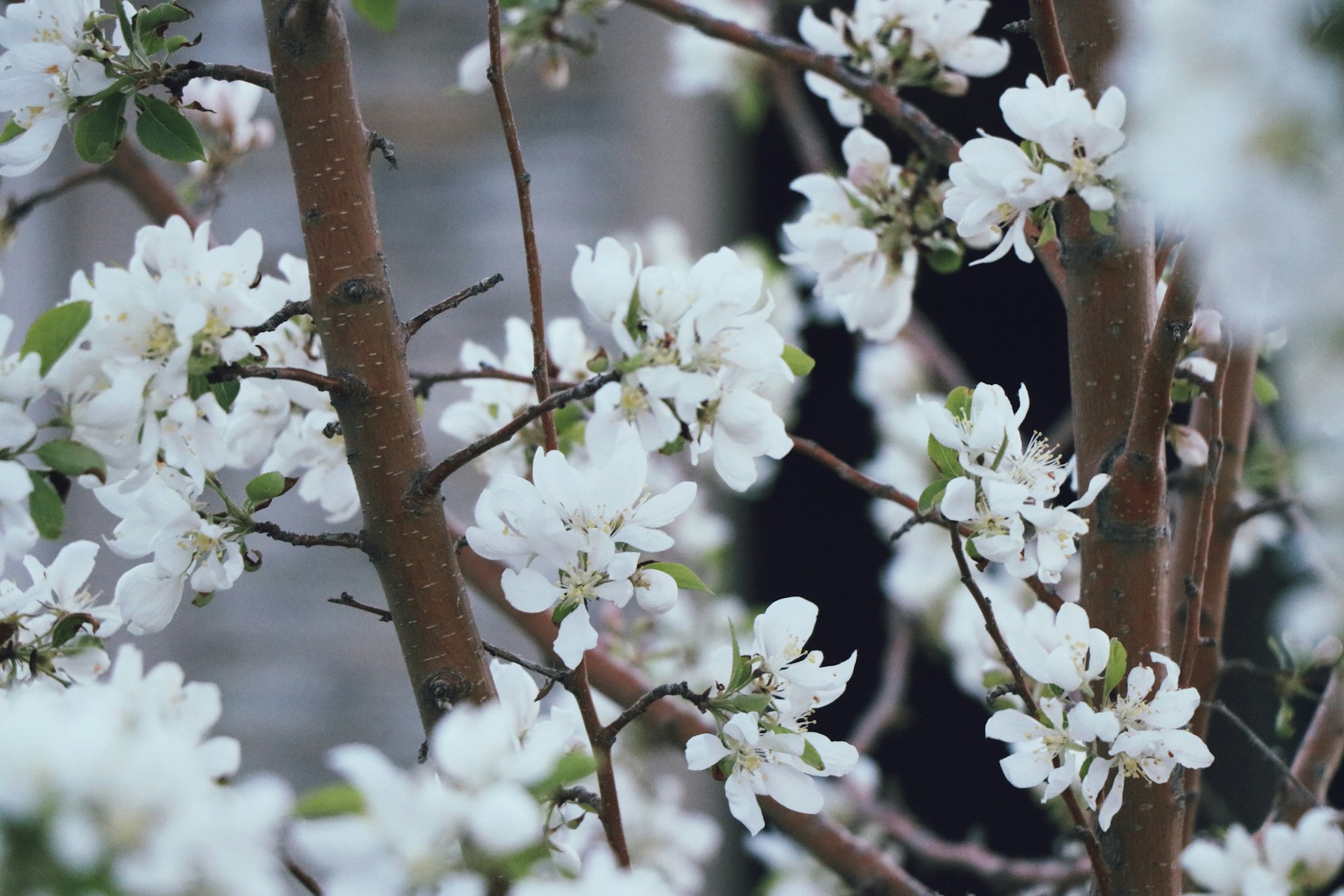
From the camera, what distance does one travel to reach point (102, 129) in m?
0.55

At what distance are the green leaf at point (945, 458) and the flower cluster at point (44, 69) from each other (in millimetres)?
414

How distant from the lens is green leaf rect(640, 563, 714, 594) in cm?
51

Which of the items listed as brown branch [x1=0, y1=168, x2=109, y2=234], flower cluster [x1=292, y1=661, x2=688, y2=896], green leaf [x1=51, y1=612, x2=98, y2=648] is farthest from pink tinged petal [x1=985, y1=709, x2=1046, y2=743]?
brown branch [x1=0, y1=168, x2=109, y2=234]

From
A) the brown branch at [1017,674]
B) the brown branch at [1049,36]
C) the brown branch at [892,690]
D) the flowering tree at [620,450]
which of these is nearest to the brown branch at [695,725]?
the flowering tree at [620,450]

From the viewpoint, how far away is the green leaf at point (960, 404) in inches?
21.3

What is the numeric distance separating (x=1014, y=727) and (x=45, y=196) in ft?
2.34

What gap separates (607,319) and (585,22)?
1.56 metres

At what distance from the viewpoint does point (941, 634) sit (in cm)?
125

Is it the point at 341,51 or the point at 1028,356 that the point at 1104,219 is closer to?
the point at 341,51

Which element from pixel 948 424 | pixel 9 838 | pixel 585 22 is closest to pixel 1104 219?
pixel 948 424

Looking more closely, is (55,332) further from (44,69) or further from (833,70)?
(833,70)

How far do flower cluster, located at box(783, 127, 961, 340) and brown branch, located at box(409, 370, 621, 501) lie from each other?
11.4 inches

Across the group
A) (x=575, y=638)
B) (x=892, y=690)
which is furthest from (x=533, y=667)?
(x=892, y=690)

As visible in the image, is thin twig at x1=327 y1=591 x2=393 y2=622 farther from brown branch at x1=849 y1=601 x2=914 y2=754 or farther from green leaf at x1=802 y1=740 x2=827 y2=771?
brown branch at x1=849 y1=601 x2=914 y2=754
